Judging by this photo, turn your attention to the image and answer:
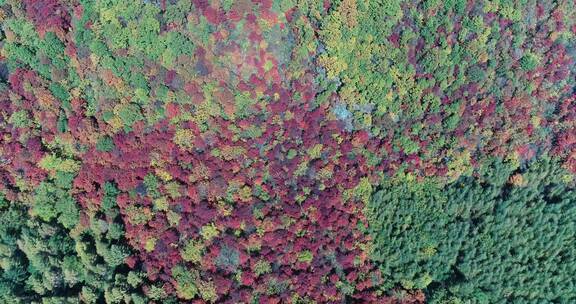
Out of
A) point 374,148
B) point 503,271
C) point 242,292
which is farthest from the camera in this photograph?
point 374,148

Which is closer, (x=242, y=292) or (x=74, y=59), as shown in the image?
(x=242, y=292)

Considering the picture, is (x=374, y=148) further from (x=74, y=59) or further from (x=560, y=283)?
(x=74, y=59)

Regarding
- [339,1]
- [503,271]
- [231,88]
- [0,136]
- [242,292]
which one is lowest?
[242,292]

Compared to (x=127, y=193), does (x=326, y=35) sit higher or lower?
higher

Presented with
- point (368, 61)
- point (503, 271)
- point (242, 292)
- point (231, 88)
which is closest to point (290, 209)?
point (242, 292)

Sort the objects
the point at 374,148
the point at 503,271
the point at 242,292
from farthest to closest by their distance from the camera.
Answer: the point at 374,148, the point at 503,271, the point at 242,292

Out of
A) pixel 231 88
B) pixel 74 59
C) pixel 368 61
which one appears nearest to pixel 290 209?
pixel 231 88

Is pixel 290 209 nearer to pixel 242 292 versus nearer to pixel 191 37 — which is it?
pixel 242 292
